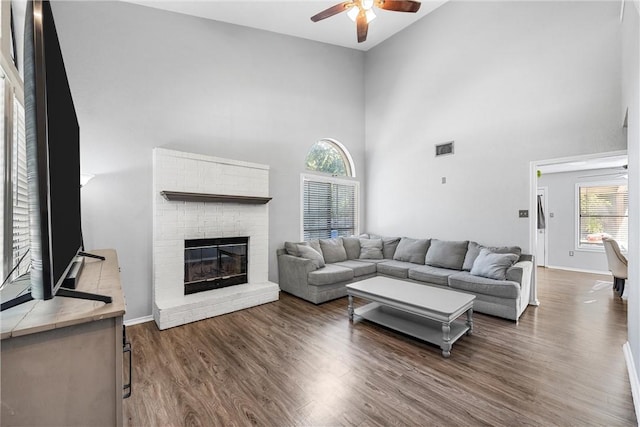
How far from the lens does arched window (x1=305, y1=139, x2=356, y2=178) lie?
17.9ft

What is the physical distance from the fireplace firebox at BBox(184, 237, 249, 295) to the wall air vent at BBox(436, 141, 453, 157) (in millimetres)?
3593

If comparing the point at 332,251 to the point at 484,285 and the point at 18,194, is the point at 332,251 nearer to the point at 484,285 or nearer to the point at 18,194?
the point at 484,285

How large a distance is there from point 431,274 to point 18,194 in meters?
4.34

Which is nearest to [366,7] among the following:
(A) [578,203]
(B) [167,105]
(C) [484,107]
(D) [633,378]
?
(C) [484,107]

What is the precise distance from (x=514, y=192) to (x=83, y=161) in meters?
5.60

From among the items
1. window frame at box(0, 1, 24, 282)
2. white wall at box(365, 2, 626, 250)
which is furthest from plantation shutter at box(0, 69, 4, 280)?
white wall at box(365, 2, 626, 250)

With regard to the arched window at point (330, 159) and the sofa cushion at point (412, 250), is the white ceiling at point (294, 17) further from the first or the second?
the sofa cushion at point (412, 250)

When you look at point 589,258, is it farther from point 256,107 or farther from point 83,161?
point 83,161

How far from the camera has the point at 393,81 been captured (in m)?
5.67

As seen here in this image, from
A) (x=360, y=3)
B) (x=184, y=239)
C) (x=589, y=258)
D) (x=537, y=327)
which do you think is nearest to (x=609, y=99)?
(x=537, y=327)

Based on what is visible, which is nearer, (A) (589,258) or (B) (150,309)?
(B) (150,309)

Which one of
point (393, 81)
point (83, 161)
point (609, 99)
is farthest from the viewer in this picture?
point (393, 81)

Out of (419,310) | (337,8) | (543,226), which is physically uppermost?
(337,8)

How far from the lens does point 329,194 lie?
18.6ft
